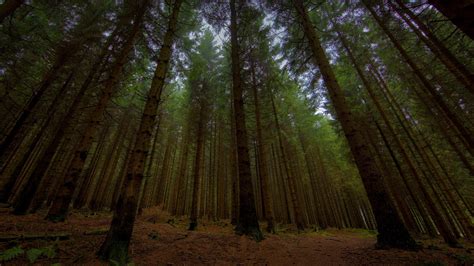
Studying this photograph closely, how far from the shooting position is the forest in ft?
13.0

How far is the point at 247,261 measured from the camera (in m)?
3.94

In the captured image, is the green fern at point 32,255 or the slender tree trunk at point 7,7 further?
the slender tree trunk at point 7,7

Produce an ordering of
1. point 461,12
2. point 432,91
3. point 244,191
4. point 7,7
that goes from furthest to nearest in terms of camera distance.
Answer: point 432,91, point 244,191, point 7,7, point 461,12

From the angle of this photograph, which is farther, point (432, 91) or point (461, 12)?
point (432, 91)

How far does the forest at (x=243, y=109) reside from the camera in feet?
13.0

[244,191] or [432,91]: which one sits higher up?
[432,91]

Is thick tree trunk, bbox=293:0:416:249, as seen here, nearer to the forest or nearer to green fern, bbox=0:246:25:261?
the forest

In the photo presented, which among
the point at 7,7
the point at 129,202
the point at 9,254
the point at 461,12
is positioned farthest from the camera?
the point at 7,7

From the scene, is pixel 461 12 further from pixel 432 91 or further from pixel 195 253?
pixel 432 91

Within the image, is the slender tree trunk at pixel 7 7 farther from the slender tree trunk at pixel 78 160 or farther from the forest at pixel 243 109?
the slender tree trunk at pixel 78 160

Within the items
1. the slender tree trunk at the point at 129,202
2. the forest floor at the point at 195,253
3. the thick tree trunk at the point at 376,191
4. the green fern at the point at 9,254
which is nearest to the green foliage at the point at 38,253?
the forest floor at the point at 195,253

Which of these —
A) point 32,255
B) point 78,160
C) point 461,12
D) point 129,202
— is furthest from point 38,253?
point 461,12

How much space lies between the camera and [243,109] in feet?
23.4

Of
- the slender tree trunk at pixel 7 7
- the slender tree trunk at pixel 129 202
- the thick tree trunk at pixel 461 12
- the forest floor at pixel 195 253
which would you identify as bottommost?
the forest floor at pixel 195 253
